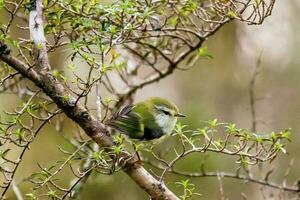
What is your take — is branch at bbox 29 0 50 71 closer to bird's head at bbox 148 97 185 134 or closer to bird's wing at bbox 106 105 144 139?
bird's wing at bbox 106 105 144 139

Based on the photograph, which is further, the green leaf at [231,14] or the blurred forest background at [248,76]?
the blurred forest background at [248,76]

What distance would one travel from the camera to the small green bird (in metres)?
1.53

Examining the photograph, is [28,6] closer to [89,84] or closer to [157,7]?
[89,84]

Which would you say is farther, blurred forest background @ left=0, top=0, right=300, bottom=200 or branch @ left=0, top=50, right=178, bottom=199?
blurred forest background @ left=0, top=0, right=300, bottom=200

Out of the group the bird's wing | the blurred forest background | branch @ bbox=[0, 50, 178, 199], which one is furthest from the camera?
the blurred forest background

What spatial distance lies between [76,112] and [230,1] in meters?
0.47

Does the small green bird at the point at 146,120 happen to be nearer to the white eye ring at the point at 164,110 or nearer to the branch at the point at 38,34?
the white eye ring at the point at 164,110

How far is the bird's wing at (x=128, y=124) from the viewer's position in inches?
59.9

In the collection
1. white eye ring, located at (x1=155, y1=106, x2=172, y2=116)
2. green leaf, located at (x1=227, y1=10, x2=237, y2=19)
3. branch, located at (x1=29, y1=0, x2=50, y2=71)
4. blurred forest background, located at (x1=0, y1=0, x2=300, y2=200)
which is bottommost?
blurred forest background, located at (x1=0, y1=0, x2=300, y2=200)

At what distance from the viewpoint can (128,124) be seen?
1.54m

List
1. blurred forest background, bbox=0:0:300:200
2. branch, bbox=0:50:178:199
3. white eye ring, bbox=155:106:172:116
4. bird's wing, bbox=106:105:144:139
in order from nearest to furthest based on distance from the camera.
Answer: branch, bbox=0:50:178:199 → bird's wing, bbox=106:105:144:139 → white eye ring, bbox=155:106:172:116 → blurred forest background, bbox=0:0:300:200

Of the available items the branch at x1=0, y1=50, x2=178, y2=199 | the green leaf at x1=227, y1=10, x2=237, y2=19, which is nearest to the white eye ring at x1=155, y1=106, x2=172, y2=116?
the branch at x1=0, y1=50, x2=178, y2=199

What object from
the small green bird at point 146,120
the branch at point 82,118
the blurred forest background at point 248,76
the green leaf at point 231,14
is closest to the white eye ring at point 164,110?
the small green bird at point 146,120

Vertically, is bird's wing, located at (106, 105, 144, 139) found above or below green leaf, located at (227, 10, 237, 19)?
below
